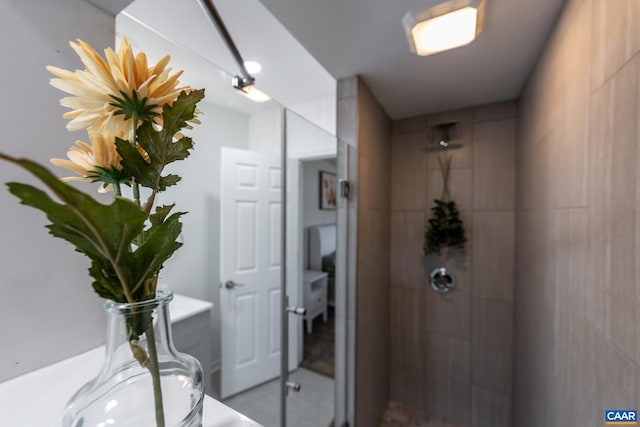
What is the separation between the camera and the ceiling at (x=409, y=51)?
Answer: 3.04 ft

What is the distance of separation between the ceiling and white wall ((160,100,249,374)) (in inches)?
19.4

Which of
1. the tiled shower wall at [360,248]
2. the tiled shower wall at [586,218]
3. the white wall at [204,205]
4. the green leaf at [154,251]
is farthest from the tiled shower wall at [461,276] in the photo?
the green leaf at [154,251]

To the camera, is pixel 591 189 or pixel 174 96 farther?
pixel 591 189

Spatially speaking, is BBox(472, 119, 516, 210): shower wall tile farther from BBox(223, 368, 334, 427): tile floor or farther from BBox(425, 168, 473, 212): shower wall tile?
BBox(223, 368, 334, 427): tile floor

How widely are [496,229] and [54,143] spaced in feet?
7.11

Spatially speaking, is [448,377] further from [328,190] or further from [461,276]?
[328,190]

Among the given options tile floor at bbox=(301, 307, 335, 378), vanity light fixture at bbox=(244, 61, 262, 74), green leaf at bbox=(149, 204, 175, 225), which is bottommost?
tile floor at bbox=(301, 307, 335, 378)

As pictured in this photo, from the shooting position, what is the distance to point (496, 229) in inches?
68.2

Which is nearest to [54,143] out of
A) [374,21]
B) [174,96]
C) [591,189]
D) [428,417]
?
[174,96]

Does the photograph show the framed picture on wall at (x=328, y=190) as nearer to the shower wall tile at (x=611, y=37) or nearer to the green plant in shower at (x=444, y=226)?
the green plant in shower at (x=444, y=226)

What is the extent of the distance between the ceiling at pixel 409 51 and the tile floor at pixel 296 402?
1.64 m

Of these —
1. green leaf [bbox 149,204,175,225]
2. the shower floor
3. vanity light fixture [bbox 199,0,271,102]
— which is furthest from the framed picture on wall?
the shower floor

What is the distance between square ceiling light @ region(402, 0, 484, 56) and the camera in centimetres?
84

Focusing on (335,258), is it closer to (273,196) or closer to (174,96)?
(273,196)
